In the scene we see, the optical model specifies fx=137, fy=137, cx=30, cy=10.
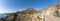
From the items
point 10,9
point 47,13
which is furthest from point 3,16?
point 47,13

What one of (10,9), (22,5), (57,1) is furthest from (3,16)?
(57,1)

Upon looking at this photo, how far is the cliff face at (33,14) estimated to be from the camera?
2.94 m

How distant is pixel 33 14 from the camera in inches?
118

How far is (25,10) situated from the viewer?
3051 millimetres

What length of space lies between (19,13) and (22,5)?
19cm

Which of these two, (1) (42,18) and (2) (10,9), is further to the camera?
(2) (10,9)

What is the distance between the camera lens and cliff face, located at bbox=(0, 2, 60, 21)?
294cm

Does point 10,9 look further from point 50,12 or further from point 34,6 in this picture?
point 50,12

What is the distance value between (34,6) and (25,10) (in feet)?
0.72

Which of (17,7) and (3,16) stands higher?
(17,7)

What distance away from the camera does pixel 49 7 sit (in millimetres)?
2973

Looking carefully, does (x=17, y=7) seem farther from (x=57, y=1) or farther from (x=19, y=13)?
(x=57, y=1)

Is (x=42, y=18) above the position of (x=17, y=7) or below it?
below

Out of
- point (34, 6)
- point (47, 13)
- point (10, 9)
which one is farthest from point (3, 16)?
point (47, 13)
